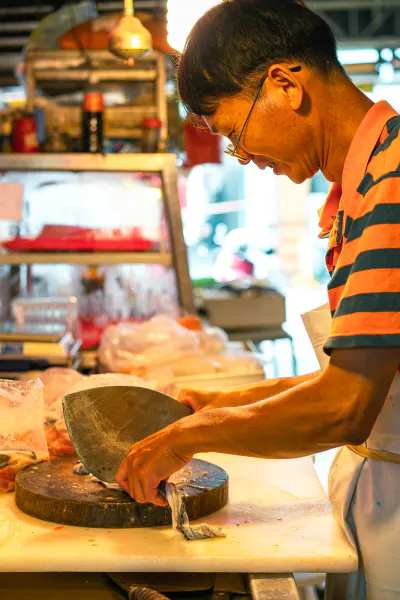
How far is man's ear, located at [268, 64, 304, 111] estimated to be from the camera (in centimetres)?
139

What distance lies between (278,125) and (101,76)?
3.53 m

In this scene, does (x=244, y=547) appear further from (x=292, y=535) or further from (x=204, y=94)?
(x=204, y=94)

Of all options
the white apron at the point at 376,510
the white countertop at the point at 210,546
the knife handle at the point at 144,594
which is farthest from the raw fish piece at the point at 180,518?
the white apron at the point at 376,510

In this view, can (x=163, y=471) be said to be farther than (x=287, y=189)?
No

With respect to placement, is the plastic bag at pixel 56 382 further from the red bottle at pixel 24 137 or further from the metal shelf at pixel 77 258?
the red bottle at pixel 24 137

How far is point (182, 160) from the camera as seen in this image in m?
6.06

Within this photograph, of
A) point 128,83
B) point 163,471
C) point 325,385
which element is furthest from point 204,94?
point 128,83

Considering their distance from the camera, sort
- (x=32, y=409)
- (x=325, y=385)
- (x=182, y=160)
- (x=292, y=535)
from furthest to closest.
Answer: (x=182, y=160) < (x=32, y=409) < (x=292, y=535) < (x=325, y=385)

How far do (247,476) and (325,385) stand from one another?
814 millimetres

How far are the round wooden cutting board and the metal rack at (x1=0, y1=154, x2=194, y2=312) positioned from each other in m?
2.32

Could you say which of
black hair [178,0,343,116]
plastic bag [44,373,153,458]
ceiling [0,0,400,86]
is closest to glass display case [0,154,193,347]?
plastic bag [44,373,153,458]

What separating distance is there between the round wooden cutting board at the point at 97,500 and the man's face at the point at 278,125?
737 millimetres

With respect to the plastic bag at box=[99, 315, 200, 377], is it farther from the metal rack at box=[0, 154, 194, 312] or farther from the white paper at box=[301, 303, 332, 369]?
the white paper at box=[301, 303, 332, 369]

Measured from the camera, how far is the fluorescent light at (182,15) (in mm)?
2955
